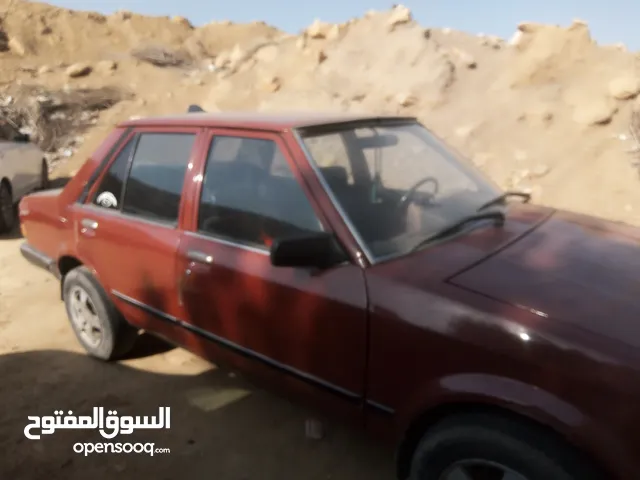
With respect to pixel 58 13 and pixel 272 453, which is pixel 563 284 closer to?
pixel 272 453

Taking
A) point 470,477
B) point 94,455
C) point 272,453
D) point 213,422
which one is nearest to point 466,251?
point 470,477

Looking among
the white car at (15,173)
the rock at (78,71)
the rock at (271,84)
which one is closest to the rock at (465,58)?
the rock at (271,84)

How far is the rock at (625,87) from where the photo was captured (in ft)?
26.8

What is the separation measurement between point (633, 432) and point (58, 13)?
939 inches

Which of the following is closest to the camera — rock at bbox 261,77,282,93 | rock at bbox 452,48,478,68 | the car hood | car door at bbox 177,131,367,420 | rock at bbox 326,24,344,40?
the car hood

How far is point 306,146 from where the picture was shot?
2.57m

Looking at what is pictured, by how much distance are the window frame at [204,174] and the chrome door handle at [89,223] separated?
87cm

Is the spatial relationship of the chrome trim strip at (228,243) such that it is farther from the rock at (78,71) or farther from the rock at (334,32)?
the rock at (78,71)

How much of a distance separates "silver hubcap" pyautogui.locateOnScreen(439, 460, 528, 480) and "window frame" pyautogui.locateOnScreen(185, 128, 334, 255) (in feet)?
3.30

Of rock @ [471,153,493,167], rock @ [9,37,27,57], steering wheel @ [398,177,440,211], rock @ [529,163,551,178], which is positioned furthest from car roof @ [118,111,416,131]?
rock @ [9,37,27,57]

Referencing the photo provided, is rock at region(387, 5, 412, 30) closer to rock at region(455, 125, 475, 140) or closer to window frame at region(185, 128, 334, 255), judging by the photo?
rock at region(455, 125, 475, 140)

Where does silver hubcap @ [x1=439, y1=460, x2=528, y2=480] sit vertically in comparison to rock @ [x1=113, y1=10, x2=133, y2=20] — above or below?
below

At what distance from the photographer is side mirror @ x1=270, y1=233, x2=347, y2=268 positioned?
215 centimetres

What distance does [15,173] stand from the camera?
7.88 meters
